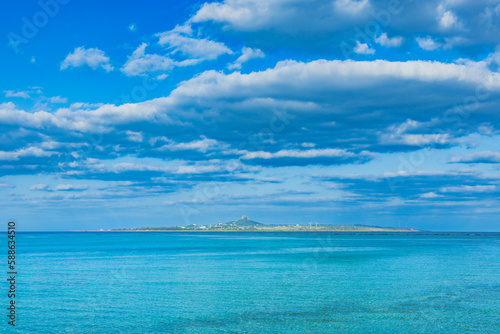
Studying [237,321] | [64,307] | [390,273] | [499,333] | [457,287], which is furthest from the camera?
[390,273]

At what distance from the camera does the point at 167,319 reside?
1501 inches

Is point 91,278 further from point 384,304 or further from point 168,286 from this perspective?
point 384,304

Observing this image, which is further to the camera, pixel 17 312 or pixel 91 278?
pixel 91 278

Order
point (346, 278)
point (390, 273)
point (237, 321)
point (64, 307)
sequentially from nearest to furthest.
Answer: point (237, 321) → point (64, 307) → point (346, 278) → point (390, 273)

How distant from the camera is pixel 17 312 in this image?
4112cm

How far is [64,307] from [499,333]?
36825 millimetres

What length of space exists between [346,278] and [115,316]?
112 ft

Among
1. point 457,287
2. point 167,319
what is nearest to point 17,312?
point 167,319

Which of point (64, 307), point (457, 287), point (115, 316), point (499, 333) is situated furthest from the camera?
point (457, 287)

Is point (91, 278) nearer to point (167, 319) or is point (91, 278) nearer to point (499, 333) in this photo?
point (167, 319)

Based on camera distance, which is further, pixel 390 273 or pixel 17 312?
pixel 390 273

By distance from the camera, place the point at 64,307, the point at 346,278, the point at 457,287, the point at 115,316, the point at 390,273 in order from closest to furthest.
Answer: the point at 115,316
the point at 64,307
the point at 457,287
the point at 346,278
the point at 390,273

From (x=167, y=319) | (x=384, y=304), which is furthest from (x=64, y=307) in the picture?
(x=384, y=304)

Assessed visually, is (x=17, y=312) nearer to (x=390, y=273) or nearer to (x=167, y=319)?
(x=167, y=319)
